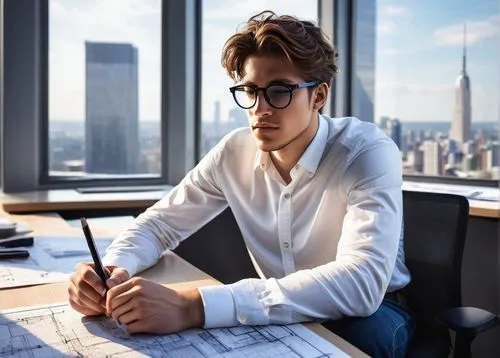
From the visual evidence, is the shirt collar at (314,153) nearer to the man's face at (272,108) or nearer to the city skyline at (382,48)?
the man's face at (272,108)

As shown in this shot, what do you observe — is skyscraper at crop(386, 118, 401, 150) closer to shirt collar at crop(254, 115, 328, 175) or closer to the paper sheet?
shirt collar at crop(254, 115, 328, 175)

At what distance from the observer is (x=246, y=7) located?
10.3 feet

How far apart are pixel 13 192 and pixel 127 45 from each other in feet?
3.35

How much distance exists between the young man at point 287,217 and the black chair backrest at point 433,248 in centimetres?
7

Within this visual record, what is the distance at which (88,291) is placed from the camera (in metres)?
1.07

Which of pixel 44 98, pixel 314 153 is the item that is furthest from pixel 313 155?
pixel 44 98

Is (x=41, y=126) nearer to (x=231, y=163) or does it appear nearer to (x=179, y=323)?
(x=231, y=163)

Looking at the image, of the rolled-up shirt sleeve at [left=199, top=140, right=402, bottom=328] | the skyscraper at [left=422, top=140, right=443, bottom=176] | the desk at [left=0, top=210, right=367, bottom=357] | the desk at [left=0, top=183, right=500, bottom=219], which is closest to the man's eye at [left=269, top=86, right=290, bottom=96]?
the rolled-up shirt sleeve at [left=199, top=140, right=402, bottom=328]

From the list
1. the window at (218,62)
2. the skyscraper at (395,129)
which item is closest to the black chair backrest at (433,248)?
the skyscraper at (395,129)

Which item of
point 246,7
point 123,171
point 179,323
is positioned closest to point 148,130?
point 123,171

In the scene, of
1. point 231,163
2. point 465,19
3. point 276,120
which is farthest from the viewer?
point 465,19

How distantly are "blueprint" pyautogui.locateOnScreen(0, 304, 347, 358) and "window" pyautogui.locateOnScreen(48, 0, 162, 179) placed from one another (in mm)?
2070

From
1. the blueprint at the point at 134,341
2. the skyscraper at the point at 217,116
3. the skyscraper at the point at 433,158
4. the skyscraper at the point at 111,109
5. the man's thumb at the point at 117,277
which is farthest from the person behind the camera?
the skyscraper at the point at 217,116

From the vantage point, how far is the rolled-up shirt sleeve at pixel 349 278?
1.00 metres
